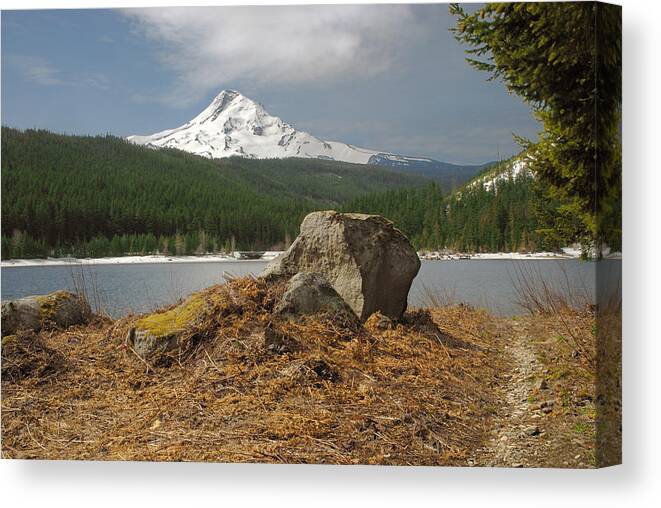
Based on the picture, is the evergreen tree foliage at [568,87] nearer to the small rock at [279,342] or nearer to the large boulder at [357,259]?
the large boulder at [357,259]

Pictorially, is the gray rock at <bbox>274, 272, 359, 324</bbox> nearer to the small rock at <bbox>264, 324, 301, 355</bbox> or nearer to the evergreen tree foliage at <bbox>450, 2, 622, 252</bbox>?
the small rock at <bbox>264, 324, 301, 355</bbox>

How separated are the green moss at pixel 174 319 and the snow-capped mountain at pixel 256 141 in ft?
6.16

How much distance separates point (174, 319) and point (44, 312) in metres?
2.07

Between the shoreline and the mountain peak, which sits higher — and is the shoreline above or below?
below

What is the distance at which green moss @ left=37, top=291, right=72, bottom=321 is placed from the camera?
25.0ft

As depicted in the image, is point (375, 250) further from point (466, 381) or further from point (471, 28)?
point (471, 28)

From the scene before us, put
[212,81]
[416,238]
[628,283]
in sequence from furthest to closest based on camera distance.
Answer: [416,238], [212,81], [628,283]

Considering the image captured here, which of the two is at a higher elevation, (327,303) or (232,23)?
(232,23)

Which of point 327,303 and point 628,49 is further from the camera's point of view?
point 327,303

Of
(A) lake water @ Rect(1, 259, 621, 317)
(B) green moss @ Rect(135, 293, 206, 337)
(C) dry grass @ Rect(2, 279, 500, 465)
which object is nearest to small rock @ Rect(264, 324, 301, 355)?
(C) dry grass @ Rect(2, 279, 500, 465)

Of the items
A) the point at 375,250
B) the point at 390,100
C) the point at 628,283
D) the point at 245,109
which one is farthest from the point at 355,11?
the point at 628,283

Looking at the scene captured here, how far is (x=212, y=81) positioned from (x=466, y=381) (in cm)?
426

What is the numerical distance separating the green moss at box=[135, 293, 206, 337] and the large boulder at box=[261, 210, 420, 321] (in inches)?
37.0

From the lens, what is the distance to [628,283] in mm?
6117
